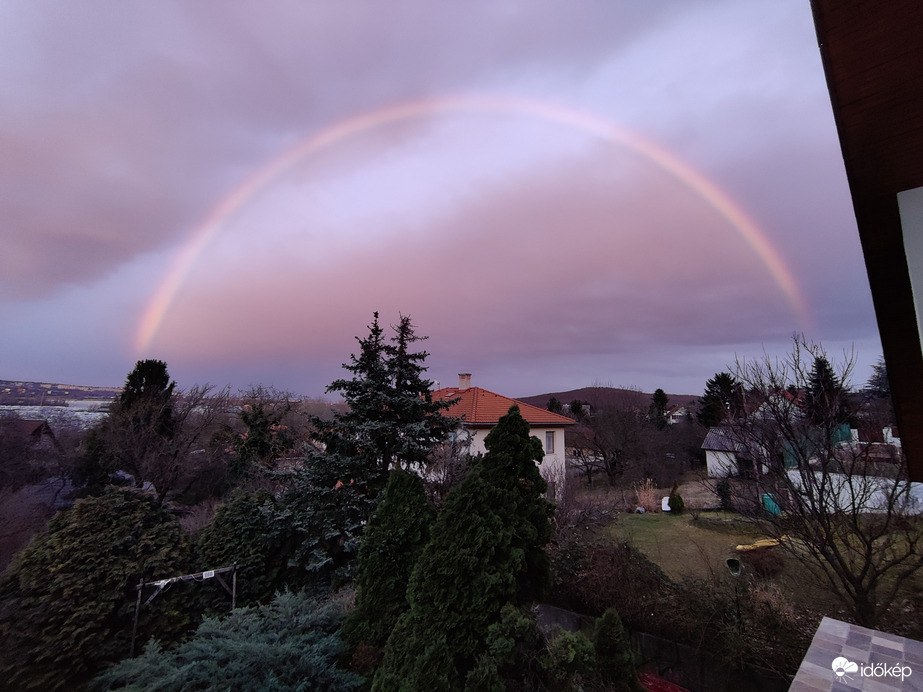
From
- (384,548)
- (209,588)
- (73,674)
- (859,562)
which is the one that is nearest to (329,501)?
(209,588)

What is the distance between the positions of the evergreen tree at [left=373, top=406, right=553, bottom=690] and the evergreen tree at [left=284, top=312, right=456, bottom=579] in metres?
4.58

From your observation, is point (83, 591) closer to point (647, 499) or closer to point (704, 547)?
point (704, 547)

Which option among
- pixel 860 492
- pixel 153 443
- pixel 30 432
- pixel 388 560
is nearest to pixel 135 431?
pixel 153 443

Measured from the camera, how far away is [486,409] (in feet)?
72.1

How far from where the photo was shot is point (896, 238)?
2500mm

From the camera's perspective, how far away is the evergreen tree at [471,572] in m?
4.08

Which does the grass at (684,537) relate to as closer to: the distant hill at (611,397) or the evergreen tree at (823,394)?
the evergreen tree at (823,394)

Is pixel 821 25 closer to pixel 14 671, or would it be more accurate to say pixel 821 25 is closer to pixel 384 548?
pixel 384 548

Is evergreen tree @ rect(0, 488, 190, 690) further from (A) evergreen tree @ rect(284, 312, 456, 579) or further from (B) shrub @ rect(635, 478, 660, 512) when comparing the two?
(B) shrub @ rect(635, 478, 660, 512)

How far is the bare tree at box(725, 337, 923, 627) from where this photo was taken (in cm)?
577

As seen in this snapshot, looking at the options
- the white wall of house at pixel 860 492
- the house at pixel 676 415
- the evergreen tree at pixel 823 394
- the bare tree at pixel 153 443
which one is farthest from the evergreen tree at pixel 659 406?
the bare tree at pixel 153 443

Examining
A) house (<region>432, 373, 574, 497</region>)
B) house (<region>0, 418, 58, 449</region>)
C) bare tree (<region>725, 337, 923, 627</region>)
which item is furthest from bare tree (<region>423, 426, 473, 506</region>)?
house (<region>0, 418, 58, 449</region>)

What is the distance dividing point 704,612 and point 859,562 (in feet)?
12.5

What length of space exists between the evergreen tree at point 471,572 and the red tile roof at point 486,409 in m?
15.7
